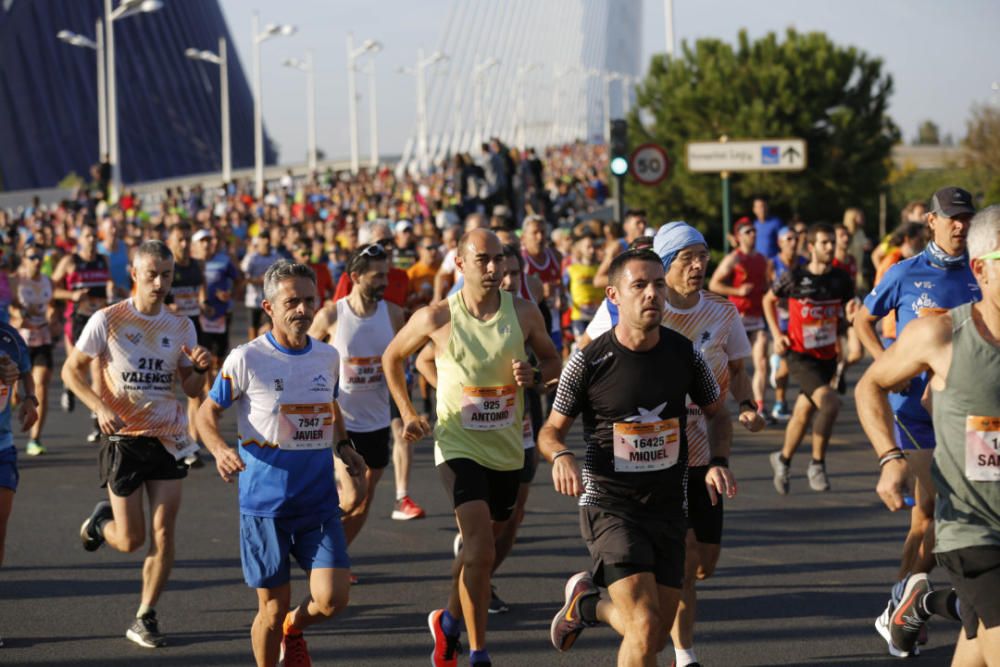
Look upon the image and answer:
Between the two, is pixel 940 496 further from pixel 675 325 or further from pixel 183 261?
pixel 183 261

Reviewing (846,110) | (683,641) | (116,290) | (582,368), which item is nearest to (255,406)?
(582,368)

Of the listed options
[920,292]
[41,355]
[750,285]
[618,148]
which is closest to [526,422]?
[920,292]

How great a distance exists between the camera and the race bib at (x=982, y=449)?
14.5ft

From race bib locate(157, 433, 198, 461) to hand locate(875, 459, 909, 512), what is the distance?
3.57 m

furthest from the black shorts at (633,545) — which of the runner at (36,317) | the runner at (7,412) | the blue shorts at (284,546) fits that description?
the runner at (36,317)

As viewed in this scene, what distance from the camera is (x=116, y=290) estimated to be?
48.2ft

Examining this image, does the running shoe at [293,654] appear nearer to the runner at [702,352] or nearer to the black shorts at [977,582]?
the runner at [702,352]

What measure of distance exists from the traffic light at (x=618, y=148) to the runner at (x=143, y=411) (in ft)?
36.5

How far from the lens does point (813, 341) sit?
11031mm

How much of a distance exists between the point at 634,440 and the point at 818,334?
6.09 meters

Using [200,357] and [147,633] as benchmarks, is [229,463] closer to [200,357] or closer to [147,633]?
[200,357]

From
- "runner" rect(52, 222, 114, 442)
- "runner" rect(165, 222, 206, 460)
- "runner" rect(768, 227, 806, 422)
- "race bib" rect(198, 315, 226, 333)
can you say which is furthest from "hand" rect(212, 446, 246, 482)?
"race bib" rect(198, 315, 226, 333)

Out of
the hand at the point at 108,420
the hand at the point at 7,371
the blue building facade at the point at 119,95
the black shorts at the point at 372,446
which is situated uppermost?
the blue building facade at the point at 119,95

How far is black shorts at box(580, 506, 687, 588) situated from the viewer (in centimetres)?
521
